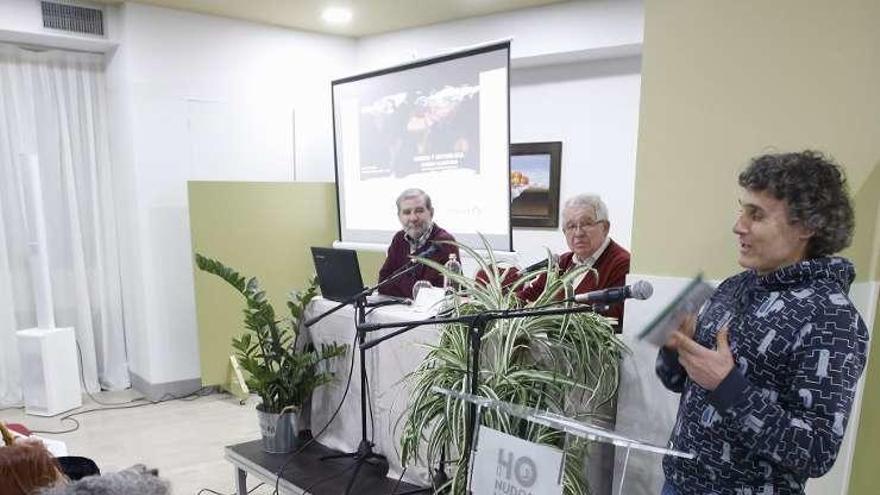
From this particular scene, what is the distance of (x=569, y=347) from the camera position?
5.20 feet

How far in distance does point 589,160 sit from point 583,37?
87 cm

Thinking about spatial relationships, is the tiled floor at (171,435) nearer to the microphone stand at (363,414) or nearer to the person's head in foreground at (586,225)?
the microphone stand at (363,414)

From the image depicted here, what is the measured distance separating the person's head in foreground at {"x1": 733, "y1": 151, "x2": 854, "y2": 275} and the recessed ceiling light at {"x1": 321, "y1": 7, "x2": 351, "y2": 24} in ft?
12.4

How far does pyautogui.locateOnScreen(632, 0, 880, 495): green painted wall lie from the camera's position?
1.39 meters

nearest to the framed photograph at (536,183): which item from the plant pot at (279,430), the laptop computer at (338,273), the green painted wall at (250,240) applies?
the green painted wall at (250,240)

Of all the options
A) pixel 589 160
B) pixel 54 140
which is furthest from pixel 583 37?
pixel 54 140

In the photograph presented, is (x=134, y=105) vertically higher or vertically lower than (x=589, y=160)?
higher

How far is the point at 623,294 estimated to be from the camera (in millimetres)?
1215

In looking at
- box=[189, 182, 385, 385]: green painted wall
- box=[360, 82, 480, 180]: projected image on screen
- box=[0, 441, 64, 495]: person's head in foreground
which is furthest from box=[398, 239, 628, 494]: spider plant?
box=[189, 182, 385, 385]: green painted wall

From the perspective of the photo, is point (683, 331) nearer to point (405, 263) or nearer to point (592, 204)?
point (592, 204)

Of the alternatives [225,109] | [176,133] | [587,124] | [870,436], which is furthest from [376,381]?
[225,109]

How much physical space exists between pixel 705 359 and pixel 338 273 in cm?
147

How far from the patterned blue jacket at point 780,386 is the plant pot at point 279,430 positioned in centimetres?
160

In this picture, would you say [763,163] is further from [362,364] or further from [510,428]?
[362,364]
